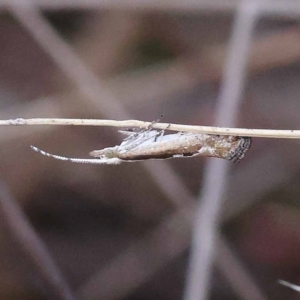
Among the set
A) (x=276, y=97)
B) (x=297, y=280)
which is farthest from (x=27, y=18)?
(x=297, y=280)

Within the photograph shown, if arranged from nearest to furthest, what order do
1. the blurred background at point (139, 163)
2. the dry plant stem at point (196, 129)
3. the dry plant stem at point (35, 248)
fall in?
the dry plant stem at point (196, 129) < the dry plant stem at point (35, 248) < the blurred background at point (139, 163)

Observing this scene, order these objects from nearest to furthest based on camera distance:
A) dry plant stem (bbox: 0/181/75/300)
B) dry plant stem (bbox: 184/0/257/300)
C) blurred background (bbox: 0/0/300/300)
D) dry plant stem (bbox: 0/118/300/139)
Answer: dry plant stem (bbox: 0/118/300/139) < dry plant stem (bbox: 184/0/257/300) < dry plant stem (bbox: 0/181/75/300) < blurred background (bbox: 0/0/300/300)

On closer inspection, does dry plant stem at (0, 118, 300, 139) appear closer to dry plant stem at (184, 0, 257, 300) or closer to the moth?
the moth

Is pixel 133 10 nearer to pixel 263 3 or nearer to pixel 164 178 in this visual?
pixel 263 3

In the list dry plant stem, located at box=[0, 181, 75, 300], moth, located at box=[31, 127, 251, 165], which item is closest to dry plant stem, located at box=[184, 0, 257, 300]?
dry plant stem, located at box=[0, 181, 75, 300]

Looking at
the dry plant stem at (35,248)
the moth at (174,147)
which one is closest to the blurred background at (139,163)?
the dry plant stem at (35,248)

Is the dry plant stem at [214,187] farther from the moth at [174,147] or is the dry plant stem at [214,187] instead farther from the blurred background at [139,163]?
the moth at [174,147]
